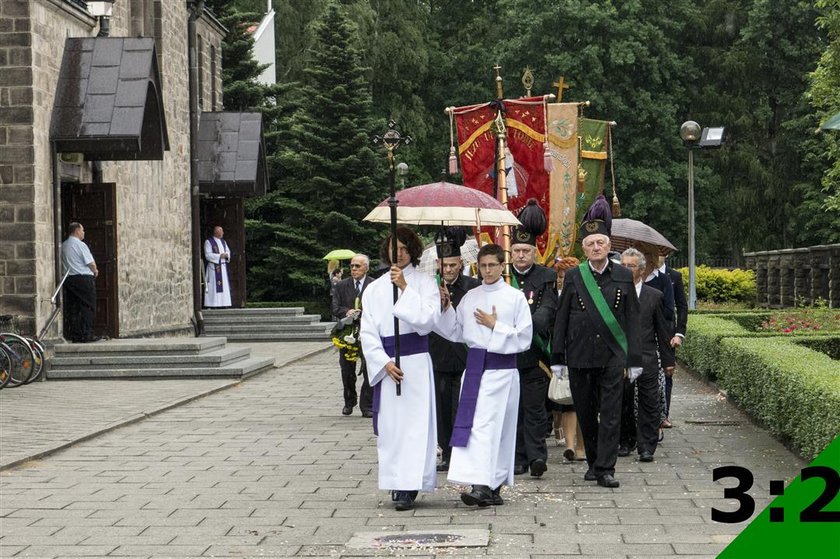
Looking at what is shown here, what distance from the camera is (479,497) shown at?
29.3 ft

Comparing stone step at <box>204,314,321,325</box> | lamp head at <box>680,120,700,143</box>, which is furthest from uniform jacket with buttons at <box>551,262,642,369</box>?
stone step at <box>204,314,321,325</box>

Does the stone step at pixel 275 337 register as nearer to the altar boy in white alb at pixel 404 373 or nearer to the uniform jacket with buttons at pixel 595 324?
the uniform jacket with buttons at pixel 595 324

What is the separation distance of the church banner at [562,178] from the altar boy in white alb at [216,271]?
16.4 metres

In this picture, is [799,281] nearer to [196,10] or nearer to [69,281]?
[196,10]

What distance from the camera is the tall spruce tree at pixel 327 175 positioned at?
127 ft

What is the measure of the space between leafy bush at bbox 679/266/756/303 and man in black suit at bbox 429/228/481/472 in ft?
94.7

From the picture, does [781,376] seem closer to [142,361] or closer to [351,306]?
[351,306]

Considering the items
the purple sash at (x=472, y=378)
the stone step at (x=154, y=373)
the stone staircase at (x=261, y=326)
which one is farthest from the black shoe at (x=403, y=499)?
the stone staircase at (x=261, y=326)

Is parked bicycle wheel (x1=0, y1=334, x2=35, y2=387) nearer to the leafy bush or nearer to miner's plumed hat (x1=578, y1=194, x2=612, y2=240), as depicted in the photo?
miner's plumed hat (x1=578, y1=194, x2=612, y2=240)

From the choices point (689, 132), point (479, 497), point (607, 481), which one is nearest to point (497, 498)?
point (479, 497)

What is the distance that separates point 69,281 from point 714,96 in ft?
121

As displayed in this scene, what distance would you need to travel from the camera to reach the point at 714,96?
52156 millimetres

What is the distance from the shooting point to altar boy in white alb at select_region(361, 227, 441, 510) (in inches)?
354

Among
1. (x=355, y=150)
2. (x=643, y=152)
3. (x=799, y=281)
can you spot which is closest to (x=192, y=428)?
(x=799, y=281)
